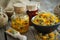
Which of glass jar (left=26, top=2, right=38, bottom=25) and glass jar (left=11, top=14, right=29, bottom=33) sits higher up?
glass jar (left=26, top=2, right=38, bottom=25)

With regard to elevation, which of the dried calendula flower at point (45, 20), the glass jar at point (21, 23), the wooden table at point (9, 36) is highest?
the dried calendula flower at point (45, 20)

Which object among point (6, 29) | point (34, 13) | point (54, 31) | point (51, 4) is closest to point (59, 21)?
point (54, 31)

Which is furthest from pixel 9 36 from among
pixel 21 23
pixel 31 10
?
pixel 31 10

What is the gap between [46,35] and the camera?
2.74 ft

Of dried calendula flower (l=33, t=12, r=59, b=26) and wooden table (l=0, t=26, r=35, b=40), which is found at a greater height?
dried calendula flower (l=33, t=12, r=59, b=26)

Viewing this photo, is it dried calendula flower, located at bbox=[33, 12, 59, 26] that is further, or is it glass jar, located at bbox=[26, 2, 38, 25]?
glass jar, located at bbox=[26, 2, 38, 25]

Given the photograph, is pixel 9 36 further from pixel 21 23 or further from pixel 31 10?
pixel 31 10

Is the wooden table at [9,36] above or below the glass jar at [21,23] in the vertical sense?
below

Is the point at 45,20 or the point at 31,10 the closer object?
the point at 45,20

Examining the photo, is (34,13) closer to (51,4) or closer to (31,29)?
(31,29)

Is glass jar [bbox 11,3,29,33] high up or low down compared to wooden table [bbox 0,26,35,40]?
up

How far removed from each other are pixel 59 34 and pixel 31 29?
17 centimetres

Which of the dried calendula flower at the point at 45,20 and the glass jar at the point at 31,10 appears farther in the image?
the glass jar at the point at 31,10

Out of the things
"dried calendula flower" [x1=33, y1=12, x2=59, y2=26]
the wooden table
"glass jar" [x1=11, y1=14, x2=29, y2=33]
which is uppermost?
"dried calendula flower" [x1=33, y1=12, x2=59, y2=26]
